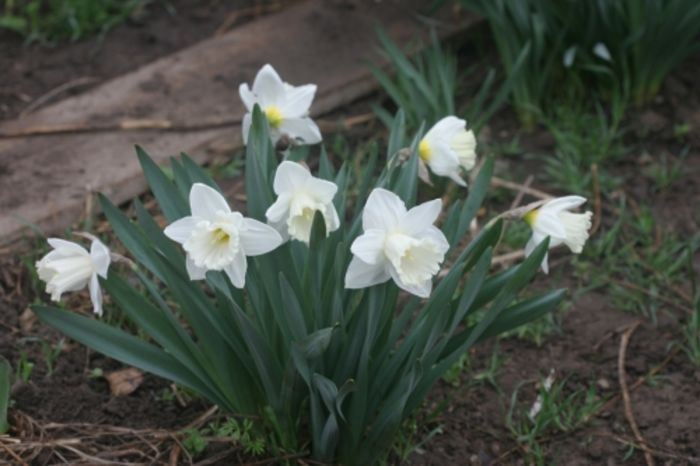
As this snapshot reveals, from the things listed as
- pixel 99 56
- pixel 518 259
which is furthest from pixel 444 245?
pixel 99 56

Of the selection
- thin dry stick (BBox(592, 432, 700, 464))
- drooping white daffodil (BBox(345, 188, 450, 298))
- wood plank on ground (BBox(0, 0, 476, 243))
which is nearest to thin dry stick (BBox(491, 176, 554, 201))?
wood plank on ground (BBox(0, 0, 476, 243))

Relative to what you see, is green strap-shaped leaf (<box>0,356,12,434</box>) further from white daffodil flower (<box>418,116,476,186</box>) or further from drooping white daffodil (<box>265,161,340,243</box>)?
white daffodil flower (<box>418,116,476,186</box>)

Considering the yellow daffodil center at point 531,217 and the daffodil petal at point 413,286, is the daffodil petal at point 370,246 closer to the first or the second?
the daffodil petal at point 413,286

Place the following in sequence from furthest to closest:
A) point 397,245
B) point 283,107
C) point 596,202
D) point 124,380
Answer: point 596,202
point 124,380
point 283,107
point 397,245

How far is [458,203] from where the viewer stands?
2.14 m

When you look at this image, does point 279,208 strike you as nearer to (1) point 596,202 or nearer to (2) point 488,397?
(2) point 488,397

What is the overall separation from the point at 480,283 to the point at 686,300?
3.61ft

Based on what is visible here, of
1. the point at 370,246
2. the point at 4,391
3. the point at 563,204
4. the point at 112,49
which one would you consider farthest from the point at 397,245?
the point at 112,49

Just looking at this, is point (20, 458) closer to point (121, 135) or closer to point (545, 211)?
point (545, 211)

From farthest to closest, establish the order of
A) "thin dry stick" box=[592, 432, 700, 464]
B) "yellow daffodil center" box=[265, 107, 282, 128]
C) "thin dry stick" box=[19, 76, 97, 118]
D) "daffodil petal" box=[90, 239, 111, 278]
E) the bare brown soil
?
the bare brown soil → "thin dry stick" box=[19, 76, 97, 118] → "thin dry stick" box=[592, 432, 700, 464] → "yellow daffodil center" box=[265, 107, 282, 128] → "daffodil petal" box=[90, 239, 111, 278]

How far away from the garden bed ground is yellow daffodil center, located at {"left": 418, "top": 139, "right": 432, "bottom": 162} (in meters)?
0.54

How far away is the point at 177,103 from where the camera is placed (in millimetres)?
3568

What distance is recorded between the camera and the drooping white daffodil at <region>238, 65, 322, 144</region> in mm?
2252

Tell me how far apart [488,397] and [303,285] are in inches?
28.9
